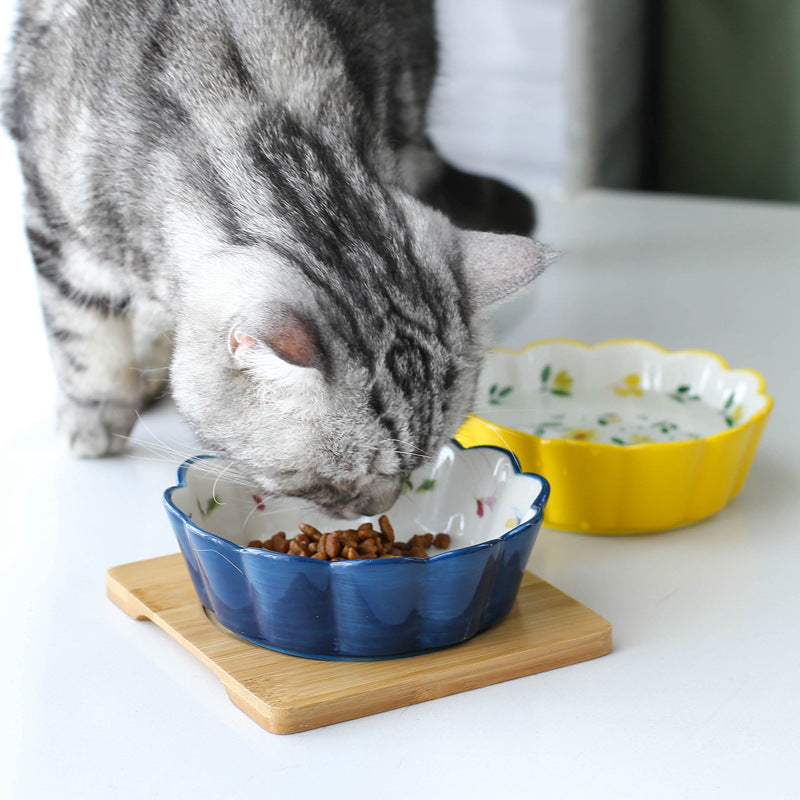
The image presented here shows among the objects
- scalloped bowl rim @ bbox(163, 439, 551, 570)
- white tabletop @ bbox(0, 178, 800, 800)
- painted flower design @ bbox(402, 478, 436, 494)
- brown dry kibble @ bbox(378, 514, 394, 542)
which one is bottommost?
white tabletop @ bbox(0, 178, 800, 800)

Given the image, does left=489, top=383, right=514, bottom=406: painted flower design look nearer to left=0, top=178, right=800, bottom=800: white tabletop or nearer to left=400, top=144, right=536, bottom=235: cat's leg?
left=0, top=178, right=800, bottom=800: white tabletop

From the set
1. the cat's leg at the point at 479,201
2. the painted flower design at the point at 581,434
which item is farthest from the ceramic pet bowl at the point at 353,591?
the cat's leg at the point at 479,201

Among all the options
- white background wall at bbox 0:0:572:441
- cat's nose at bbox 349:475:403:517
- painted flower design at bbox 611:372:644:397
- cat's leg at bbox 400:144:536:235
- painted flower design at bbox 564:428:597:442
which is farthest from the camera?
white background wall at bbox 0:0:572:441

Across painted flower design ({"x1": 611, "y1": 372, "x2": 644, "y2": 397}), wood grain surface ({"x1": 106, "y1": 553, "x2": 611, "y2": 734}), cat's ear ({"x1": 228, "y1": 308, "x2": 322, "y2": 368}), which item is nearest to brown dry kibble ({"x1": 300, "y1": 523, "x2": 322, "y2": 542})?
wood grain surface ({"x1": 106, "y1": 553, "x2": 611, "y2": 734})

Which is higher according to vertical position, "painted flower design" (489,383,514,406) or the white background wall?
the white background wall

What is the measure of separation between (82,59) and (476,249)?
507mm

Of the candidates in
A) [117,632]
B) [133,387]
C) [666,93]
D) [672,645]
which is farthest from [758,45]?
[117,632]

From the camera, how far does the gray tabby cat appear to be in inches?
35.2

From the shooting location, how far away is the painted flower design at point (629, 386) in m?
1.37

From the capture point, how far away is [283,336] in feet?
2.64

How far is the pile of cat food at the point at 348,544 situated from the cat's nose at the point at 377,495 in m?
0.03

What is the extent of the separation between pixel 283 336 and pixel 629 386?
2.29 ft

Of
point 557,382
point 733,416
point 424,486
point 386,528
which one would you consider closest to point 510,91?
point 557,382

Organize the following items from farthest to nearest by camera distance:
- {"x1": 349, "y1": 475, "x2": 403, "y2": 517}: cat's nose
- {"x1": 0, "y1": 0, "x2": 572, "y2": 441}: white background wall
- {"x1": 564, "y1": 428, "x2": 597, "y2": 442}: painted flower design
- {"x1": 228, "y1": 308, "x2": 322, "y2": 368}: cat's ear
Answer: {"x1": 0, "y1": 0, "x2": 572, "y2": 441}: white background wall → {"x1": 564, "y1": 428, "x2": 597, "y2": 442}: painted flower design → {"x1": 349, "y1": 475, "x2": 403, "y2": 517}: cat's nose → {"x1": 228, "y1": 308, "x2": 322, "y2": 368}: cat's ear
